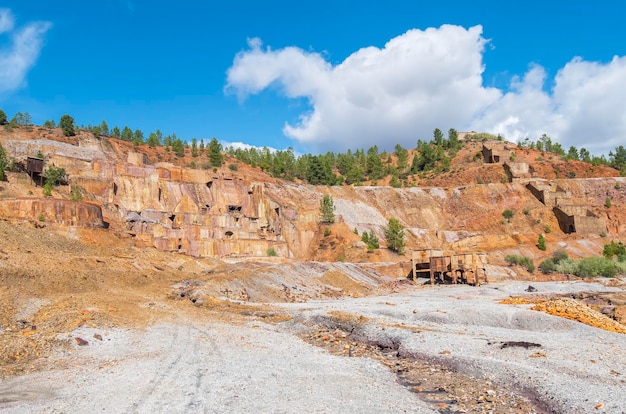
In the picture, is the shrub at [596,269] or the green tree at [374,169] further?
the green tree at [374,169]

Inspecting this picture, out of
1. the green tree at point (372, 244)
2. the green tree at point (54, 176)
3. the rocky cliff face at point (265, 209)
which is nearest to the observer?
the rocky cliff face at point (265, 209)

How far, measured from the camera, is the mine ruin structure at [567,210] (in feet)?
235

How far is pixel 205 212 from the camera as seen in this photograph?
65875 mm

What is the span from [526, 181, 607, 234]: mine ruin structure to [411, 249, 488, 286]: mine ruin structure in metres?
33.0

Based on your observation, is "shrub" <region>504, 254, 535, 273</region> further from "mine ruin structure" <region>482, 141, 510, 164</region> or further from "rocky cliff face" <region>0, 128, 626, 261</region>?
"mine ruin structure" <region>482, 141, 510, 164</region>

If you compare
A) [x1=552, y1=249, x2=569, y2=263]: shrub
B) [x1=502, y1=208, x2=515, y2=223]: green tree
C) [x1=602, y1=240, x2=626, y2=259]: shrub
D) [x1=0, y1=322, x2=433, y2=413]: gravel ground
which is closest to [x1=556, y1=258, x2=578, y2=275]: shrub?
[x1=552, y1=249, x2=569, y2=263]: shrub

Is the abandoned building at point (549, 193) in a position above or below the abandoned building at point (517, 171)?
below

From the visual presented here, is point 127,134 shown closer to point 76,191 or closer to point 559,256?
point 76,191

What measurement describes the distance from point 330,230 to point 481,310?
4525cm

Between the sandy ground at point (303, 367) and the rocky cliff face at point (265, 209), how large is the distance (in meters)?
31.5

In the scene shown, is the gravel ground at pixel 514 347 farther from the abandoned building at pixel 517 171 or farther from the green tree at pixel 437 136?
the green tree at pixel 437 136

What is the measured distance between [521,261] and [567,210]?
25425 mm

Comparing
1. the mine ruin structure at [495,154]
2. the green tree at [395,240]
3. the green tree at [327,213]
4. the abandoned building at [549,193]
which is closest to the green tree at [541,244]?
the green tree at [395,240]

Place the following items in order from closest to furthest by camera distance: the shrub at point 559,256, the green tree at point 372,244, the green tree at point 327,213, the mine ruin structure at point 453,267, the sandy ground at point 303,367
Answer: the sandy ground at point 303,367 < the mine ruin structure at point 453,267 < the shrub at point 559,256 < the green tree at point 372,244 < the green tree at point 327,213
